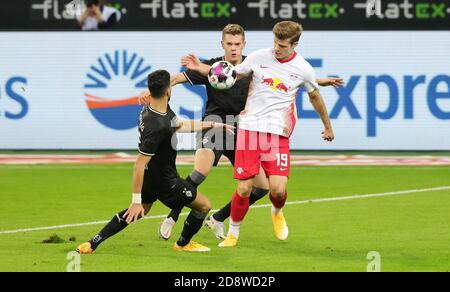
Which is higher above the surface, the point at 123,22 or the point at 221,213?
the point at 123,22

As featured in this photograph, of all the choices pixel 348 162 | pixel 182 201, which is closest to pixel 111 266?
pixel 182 201

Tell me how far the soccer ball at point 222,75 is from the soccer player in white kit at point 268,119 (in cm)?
10

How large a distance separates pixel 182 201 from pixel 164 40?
10.8 m

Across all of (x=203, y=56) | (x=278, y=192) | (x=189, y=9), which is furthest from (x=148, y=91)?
(x=189, y=9)

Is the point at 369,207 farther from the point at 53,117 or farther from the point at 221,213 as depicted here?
the point at 53,117

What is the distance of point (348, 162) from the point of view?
840 inches

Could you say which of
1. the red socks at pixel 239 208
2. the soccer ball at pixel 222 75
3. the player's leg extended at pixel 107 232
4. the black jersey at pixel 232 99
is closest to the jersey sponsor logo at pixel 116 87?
the black jersey at pixel 232 99

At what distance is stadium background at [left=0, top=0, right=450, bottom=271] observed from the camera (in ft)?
72.3

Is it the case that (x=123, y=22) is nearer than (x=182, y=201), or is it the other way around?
(x=182, y=201)

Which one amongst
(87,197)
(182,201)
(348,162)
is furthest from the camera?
(348,162)

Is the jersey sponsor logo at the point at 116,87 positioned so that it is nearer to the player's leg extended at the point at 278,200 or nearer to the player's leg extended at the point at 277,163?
the player's leg extended at the point at 278,200

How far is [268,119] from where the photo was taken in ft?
41.5

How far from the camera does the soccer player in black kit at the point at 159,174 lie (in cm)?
1158

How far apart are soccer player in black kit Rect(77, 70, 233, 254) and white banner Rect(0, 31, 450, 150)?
971 cm
